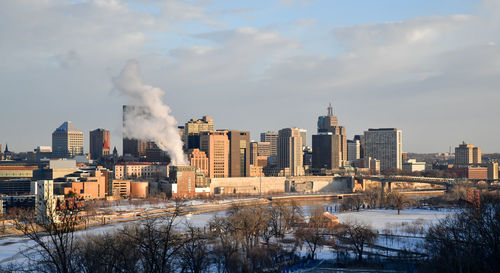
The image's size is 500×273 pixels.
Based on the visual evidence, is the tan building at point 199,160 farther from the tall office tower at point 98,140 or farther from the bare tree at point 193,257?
the bare tree at point 193,257

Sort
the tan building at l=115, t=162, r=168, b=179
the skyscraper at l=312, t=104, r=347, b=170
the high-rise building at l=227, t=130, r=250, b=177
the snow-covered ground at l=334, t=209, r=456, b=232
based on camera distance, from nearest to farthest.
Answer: the snow-covered ground at l=334, t=209, r=456, b=232 < the tan building at l=115, t=162, r=168, b=179 < the high-rise building at l=227, t=130, r=250, b=177 < the skyscraper at l=312, t=104, r=347, b=170

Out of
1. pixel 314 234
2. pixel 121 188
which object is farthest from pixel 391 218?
pixel 121 188

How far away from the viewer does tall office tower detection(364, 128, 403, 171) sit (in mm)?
192875

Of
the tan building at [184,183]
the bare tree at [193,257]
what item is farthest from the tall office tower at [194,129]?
the bare tree at [193,257]

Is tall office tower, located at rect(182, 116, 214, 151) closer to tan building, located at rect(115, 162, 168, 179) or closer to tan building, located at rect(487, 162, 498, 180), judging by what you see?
tan building, located at rect(115, 162, 168, 179)

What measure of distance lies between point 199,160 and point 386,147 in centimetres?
9097

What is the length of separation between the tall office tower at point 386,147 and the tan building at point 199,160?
84.4 meters

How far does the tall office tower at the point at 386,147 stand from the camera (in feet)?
633

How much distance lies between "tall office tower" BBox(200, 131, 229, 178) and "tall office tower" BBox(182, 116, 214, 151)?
413 inches

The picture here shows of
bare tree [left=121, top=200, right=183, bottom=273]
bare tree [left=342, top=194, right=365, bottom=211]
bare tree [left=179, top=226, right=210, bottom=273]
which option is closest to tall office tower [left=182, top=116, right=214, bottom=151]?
bare tree [left=342, top=194, right=365, bottom=211]

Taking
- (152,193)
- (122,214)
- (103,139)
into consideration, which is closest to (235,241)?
(122,214)

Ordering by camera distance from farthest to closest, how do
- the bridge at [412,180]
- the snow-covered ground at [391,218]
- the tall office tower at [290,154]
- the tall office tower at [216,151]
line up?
the tall office tower at [290,154], the tall office tower at [216,151], the bridge at [412,180], the snow-covered ground at [391,218]

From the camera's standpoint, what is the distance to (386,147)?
7667 inches

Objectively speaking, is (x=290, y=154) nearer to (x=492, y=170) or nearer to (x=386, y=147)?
(x=386, y=147)
